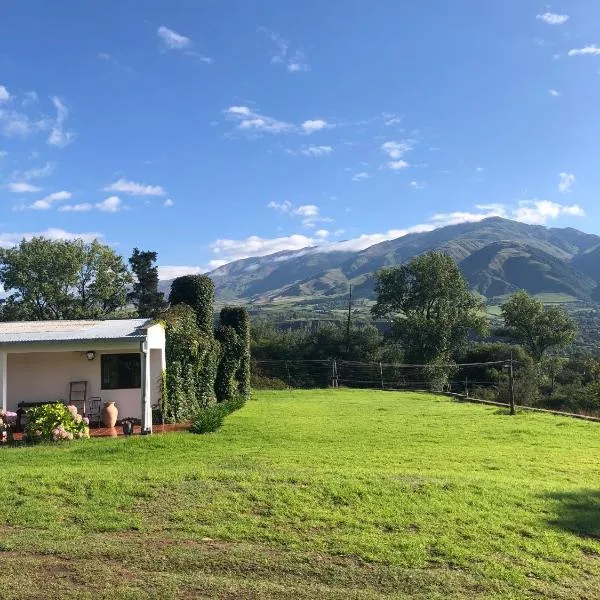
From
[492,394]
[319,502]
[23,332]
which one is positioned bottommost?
[492,394]

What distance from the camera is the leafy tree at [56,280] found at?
122 feet

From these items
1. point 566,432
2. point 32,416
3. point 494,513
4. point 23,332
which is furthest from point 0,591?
point 566,432

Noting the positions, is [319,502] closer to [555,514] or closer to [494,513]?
[494,513]

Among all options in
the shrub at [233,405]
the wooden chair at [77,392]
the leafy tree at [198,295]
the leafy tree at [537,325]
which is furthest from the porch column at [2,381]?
the leafy tree at [537,325]

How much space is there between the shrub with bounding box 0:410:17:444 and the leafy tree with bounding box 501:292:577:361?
40326mm

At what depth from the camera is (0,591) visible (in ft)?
12.9

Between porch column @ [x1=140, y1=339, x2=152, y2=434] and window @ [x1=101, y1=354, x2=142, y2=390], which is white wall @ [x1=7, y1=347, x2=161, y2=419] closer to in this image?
window @ [x1=101, y1=354, x2=142, y2=390]

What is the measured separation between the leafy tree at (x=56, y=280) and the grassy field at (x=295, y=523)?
30.1 meters

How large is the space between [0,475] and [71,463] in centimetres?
150

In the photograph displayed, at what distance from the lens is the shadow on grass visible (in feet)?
19.4

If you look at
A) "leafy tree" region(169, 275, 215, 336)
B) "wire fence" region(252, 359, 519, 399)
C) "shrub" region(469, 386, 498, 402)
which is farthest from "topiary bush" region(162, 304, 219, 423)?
"shrub" region(469, 386, 498, 402)

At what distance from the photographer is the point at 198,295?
18391 millimetres

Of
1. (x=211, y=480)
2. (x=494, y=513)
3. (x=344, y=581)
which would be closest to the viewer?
(x=344, y=581)

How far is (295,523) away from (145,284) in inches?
1441
